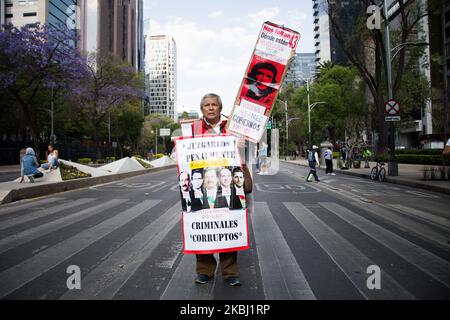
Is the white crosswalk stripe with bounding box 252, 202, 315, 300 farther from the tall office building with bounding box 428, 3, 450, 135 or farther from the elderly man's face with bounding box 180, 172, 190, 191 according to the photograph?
the tall office building with bounding box 428, 3, 450, 135

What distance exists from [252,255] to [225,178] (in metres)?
1.46

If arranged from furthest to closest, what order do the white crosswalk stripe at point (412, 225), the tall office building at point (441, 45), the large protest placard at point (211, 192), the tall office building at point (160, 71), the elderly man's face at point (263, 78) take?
the tall office building at point (160, 71) → the tall office building at point (441, 45) → the white crosswalk stripe at point (412, 225) → the elderly man's face at point (263, 78) → the large protest placard at point (211, 192)

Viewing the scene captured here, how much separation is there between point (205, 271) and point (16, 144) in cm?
3969

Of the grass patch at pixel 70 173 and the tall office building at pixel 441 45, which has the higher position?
the tall office building at pixel 441 45

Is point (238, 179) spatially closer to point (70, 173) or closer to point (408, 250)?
point (408, 250)

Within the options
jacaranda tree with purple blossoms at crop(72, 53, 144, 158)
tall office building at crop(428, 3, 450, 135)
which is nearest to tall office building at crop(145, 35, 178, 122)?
tall office building at crop(428, 3, 450, 135)

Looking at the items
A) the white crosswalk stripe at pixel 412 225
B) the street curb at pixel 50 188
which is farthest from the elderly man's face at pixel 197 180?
the street curb at pixel 50 188

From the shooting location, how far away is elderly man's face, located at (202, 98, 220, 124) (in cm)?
354

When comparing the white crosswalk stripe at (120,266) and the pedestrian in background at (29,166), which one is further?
the pedestrian in background at (29,166)

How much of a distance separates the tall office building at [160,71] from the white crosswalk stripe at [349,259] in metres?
177

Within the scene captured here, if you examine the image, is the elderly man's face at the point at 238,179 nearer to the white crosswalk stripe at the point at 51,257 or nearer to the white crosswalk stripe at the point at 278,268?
the white crosswalk stripe at the point at 278,268

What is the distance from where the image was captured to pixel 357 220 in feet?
21.9

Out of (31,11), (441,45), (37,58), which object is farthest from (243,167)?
(31,11)

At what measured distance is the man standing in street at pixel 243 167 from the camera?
3.43 meters
